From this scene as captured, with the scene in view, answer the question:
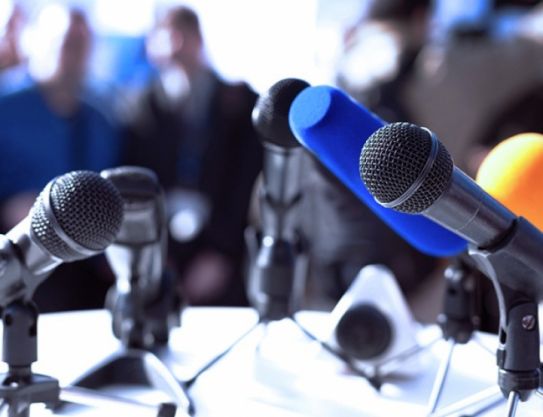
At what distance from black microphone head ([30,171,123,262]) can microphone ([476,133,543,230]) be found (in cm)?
38

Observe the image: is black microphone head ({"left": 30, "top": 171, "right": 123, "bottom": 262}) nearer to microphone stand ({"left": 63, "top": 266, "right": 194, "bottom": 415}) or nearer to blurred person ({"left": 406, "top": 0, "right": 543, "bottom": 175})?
microphone stand ({"left": 63, "top": 266, "right": 194, "bottom": 415})

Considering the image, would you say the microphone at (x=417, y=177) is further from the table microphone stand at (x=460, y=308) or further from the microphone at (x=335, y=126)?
the table microphone stand at (x=460, y=308)

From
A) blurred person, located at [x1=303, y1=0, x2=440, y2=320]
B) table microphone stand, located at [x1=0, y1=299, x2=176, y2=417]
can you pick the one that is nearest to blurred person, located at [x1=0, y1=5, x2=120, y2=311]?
blurred person, located at [x1=303, y1=0, x2=440, y2=320]

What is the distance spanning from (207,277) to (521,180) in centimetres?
159

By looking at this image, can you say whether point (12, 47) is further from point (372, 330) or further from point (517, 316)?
point (517, 316)

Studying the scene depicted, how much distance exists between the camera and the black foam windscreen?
1066 mm

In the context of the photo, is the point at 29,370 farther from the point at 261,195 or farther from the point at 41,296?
the point at 41,296

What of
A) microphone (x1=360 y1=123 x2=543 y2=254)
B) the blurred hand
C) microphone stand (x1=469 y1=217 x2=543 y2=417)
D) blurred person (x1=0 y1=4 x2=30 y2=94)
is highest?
microphone (x1=360 y1=123 x2=543 y2=254)

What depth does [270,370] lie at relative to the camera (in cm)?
→ 108

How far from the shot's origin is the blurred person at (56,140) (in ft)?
6.91

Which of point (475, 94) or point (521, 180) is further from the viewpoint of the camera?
point (475, 94)

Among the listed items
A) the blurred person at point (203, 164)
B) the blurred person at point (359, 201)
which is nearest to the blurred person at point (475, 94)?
the blurred person at point (359, 201)

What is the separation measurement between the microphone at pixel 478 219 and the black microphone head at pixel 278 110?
9.8 inches

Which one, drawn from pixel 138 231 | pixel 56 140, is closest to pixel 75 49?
pixel 56 140
